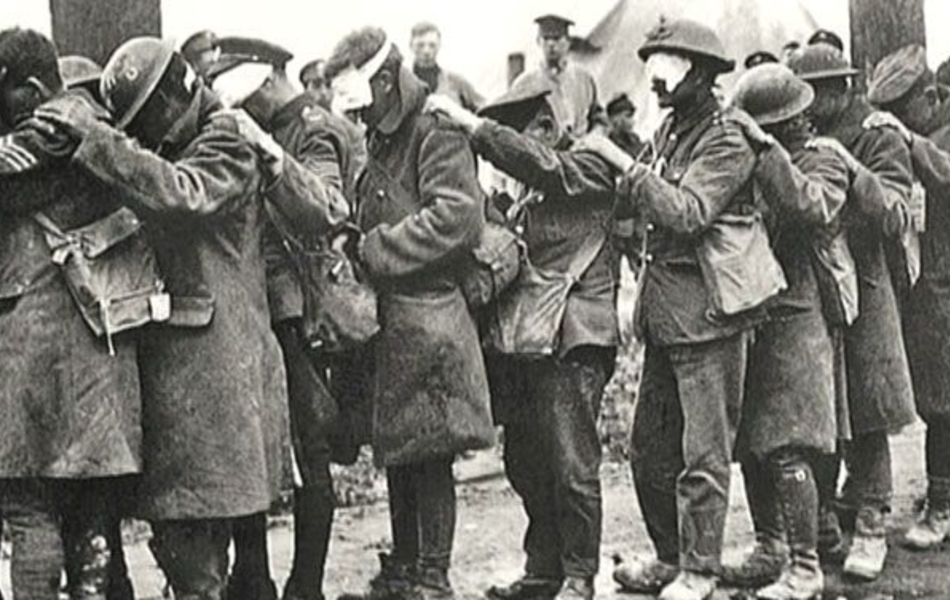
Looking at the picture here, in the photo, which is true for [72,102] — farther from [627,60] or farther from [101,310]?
[627,60]

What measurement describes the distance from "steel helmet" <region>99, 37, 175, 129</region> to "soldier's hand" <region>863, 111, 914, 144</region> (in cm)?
351

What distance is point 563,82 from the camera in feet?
32.3

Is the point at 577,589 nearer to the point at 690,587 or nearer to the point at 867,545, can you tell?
the point at 690,587

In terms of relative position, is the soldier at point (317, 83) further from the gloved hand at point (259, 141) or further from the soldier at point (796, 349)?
the soldier at point (796, 349)

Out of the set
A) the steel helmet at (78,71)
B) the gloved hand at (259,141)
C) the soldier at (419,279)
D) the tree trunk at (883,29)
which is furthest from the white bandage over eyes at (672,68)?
the tree trunk at (883,29)

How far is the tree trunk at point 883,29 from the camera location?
30.6 ft

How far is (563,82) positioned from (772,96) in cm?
281

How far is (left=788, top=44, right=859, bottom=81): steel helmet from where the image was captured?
7.70 meters

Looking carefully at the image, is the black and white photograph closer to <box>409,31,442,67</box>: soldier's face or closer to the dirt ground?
the dirt ground

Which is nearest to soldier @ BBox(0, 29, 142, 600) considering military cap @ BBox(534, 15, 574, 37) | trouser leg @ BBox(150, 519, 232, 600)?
trouser leg @ BBox(150, 519, 232, 600)

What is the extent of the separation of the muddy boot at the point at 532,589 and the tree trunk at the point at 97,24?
282cm

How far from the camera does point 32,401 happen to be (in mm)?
5680

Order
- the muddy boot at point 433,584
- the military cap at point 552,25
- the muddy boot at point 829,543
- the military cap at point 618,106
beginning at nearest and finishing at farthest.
→ the muddy boot at point 433,584
the muddy boot at point 829,543
the military cap at point 618,106
the military cap at point 552,25

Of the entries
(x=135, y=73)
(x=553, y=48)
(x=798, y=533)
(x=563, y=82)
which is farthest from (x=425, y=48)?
(x=135, y=73)
